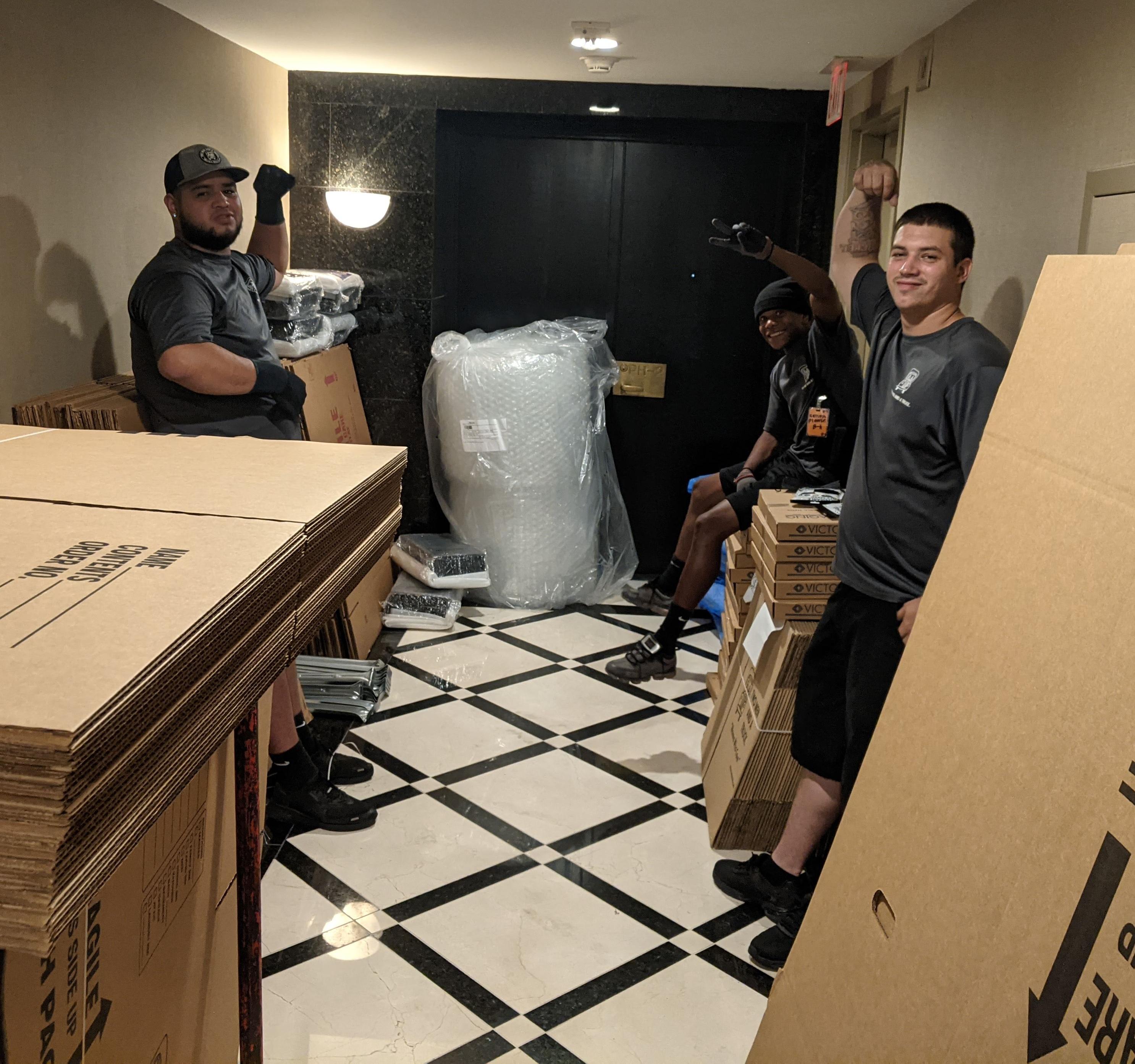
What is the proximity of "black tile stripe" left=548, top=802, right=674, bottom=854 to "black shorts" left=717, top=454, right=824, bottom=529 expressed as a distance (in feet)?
3.99

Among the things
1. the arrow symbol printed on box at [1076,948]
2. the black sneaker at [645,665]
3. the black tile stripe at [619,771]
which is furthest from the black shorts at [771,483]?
the arrow symbol printed on box at [1076,948]

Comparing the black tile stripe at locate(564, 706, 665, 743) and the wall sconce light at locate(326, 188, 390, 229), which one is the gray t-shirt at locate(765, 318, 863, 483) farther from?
the wall sconce light at locate(326, 188, 390, 229)

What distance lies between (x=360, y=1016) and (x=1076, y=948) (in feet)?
5.54

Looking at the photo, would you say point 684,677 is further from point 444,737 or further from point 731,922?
point 731,922

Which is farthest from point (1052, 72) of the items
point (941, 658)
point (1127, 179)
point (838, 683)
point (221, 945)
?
point (221, 945)

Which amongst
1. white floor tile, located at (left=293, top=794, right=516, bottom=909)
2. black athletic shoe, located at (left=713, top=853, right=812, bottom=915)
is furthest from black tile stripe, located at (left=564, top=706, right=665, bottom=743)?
black athletic shoe, located at (left=713, top=853, right=812, bottom=915)

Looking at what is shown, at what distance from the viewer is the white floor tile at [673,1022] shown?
6.37ft

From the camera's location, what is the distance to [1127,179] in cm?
197

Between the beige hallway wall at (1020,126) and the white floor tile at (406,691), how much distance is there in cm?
213

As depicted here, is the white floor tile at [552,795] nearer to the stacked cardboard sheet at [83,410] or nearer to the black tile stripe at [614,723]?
the black tile stripe at [614,723]

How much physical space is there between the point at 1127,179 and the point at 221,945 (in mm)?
2111

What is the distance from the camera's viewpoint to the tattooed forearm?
2584 millimetres

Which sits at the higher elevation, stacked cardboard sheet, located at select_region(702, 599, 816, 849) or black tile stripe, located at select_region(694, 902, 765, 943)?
stacked cardboard sheet, located at select_region(702, 599, 816, 849)

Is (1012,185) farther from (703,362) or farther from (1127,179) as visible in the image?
(703,362)
